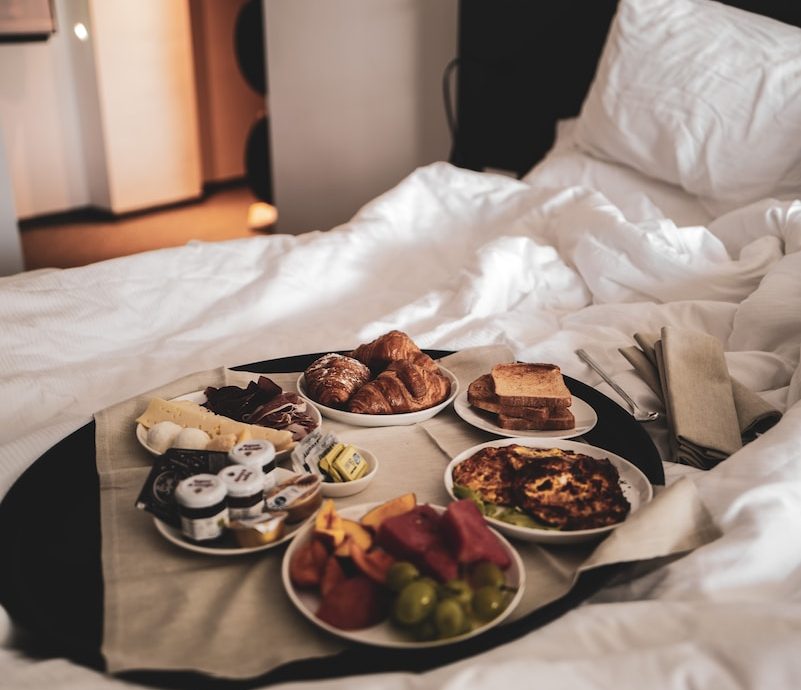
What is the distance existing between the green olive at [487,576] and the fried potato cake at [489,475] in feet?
0.49

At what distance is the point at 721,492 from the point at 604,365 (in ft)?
1.41

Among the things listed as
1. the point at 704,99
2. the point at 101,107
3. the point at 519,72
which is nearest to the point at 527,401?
the point at 704,99

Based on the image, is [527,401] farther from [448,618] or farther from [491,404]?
[448,618]

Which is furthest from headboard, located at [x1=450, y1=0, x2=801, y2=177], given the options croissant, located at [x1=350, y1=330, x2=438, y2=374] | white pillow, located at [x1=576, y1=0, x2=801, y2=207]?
croissant, located at [x1=350, y1=330, x2=438, y2=374]

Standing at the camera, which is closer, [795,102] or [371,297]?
[371,297]

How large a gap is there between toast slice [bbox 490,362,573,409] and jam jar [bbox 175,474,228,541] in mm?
395

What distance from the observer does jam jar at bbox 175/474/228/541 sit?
76 centimetres

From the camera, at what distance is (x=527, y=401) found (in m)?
1.02

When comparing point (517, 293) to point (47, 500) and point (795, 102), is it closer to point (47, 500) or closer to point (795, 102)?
point (795, 102)

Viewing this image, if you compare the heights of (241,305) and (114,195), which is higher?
(241,305)

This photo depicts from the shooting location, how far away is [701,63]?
6.11 feet

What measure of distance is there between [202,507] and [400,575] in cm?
20

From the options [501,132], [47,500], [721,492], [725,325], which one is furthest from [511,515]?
[501,132]

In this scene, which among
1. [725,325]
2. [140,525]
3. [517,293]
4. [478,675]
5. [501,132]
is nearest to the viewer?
[478,675]
